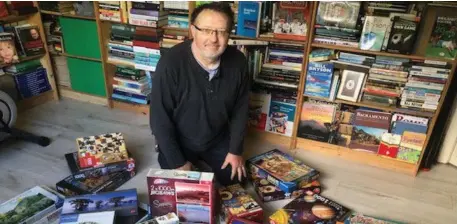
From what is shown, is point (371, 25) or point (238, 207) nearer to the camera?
point (238, 207)

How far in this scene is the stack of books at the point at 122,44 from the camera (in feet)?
7.88

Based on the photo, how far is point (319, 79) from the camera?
199 cm

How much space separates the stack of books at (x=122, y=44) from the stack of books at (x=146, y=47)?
66mm

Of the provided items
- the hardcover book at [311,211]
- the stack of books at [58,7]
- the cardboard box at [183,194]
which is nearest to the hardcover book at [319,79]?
the hardcover book at [311,211]

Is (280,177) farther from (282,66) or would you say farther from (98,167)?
(98,167)

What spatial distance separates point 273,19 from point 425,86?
0.91m

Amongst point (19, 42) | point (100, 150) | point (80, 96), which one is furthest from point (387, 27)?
point (19, 42)

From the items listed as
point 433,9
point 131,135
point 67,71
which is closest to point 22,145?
point 131,135

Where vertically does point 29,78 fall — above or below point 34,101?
above

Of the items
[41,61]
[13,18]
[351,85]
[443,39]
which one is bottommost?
[41,61]

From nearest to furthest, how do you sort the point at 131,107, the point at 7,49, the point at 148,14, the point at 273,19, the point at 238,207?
the point at 238,207 < the point at 273,19 < the point at 148,14 < the point at 7,49 < the point at 131,107

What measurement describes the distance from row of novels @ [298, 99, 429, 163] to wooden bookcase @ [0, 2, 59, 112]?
197 centimetres

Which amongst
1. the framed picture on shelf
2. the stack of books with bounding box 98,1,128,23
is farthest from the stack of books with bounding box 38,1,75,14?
the framed picture on shelf

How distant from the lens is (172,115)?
160 centimetres
